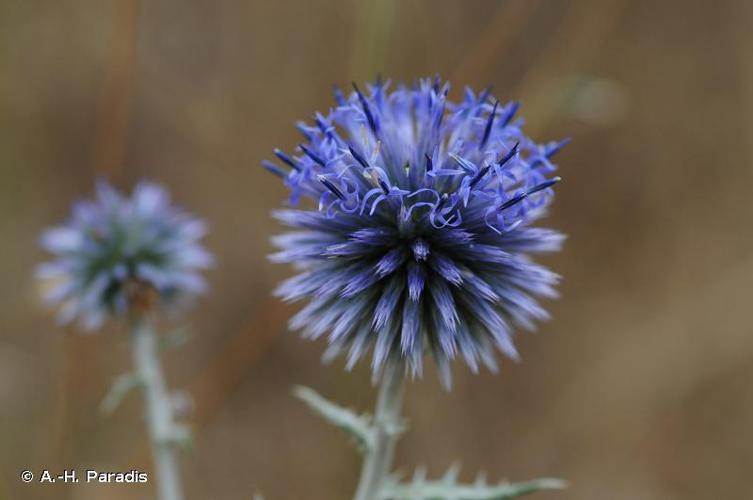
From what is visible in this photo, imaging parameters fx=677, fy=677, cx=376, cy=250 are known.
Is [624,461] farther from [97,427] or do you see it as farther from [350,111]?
[350,111]

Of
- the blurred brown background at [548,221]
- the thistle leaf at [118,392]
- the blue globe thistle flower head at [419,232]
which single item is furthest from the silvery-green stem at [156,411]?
the blurred brown background at [548,221]

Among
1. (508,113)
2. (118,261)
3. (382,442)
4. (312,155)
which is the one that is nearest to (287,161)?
(312,155)

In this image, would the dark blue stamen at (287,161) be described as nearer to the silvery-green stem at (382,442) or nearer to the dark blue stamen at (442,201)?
the dark blue stamen at (442,201)

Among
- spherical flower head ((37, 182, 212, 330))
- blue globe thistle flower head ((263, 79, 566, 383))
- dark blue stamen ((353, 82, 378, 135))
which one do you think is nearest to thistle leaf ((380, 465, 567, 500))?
blue globe thistle flower head ((263, 79, 566, 383))

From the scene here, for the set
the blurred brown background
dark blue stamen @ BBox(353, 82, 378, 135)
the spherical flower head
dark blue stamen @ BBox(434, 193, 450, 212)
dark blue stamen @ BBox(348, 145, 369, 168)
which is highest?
the blurred brown background

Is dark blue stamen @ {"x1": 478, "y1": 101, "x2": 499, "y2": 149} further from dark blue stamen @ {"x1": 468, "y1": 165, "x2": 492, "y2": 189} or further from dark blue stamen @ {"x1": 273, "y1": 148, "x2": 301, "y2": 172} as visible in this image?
dark blue stamen @ {"x1": 273, "y1": 148, "x2": 301, "y2": 172}

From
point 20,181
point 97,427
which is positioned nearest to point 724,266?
point 97,427
